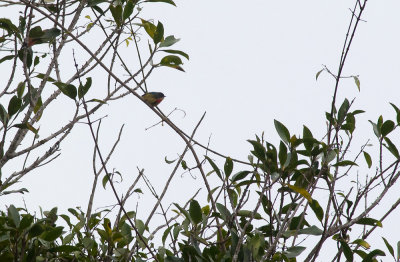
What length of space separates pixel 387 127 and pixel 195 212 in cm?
98

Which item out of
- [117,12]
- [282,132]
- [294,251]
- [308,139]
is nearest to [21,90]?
[117,12]

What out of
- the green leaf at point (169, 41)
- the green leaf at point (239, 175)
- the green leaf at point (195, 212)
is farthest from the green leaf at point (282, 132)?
the green leaf at point (169, 41)

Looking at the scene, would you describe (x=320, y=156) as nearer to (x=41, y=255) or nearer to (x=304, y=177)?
(x=304, y=177)

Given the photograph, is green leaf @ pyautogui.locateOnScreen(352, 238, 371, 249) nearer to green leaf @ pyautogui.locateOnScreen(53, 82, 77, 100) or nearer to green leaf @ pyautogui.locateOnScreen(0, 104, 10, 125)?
green leaf @ pyautogui.locateOnScreen(53, 82, 77, 100)

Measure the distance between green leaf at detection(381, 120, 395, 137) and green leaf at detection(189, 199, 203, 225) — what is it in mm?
946

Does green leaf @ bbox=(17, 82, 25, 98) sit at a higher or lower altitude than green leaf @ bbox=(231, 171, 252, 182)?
higher

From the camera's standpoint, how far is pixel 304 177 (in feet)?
8.06

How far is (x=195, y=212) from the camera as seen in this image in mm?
2457

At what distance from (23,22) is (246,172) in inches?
57.8

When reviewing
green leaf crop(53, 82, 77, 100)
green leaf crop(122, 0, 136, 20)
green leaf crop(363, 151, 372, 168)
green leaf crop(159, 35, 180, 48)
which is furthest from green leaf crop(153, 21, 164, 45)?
green leaf crop(363, 151, 372, 168)

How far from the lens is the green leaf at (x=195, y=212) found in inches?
Result: 95.5

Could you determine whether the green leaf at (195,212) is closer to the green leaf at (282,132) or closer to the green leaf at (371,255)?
the green leaf at (282,132)

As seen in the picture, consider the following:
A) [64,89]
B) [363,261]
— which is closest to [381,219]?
[363,261]

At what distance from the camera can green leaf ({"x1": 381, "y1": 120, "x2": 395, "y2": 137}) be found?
2.71 meters
